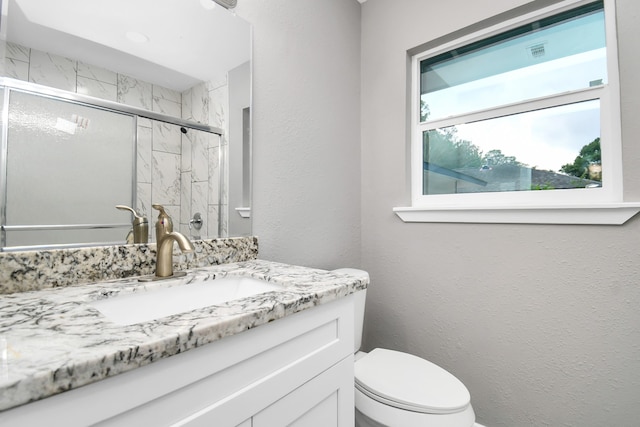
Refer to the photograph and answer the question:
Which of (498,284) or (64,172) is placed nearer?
(64,172)

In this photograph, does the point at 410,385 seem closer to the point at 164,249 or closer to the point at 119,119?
the point at 164,249

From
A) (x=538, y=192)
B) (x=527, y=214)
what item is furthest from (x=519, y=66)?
(x=527, y=214)

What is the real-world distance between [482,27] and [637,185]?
3.26 ft

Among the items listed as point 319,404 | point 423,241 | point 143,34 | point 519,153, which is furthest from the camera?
point 423,241

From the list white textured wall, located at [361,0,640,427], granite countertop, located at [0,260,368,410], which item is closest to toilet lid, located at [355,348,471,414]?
white textured wall, located at [361,0,640,427]

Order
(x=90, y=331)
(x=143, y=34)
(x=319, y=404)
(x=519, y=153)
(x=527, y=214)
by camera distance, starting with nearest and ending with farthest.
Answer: (x=90, y=331) → (x=319, y=404) → (x=143, y=34) → (x=527, y=214) → (x=519, y=153)

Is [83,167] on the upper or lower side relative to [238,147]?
lower

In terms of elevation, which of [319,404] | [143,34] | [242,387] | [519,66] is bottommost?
[319,404]

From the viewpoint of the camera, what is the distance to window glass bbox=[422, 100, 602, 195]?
1.27m

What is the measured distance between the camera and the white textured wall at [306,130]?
1.34 m

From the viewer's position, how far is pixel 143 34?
→ 3.22ft

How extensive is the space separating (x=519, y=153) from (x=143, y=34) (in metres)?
1.66

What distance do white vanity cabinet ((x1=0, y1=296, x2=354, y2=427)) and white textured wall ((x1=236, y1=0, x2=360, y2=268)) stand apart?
0.65 metres

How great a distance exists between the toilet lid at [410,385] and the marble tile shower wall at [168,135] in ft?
2.73
